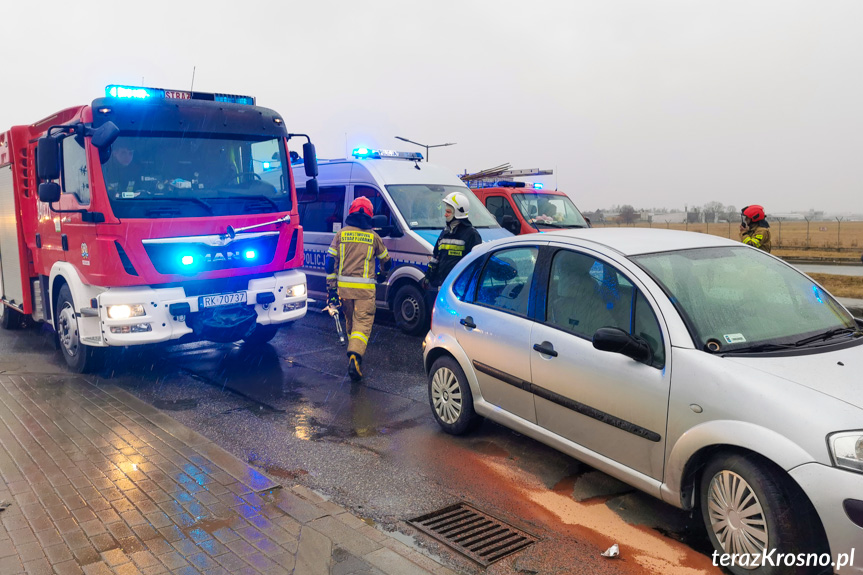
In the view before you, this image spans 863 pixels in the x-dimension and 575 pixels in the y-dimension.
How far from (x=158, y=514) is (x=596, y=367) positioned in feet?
8.98

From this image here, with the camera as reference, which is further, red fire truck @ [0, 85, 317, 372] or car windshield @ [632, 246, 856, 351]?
red fire truck @ [0, 85, 317, 372]

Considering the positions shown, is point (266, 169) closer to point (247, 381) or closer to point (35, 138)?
point (247, 381)

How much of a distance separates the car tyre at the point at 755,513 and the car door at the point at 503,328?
1434 mm

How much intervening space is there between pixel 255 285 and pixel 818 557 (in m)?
5.95

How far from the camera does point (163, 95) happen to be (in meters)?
7.48

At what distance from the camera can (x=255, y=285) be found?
7625mm

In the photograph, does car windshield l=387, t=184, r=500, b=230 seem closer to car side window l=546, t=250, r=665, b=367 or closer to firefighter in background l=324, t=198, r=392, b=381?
firefighter in background l=324, t=198, r=392, b=381

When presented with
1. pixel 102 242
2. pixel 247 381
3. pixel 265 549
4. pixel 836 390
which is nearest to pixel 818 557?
pixel 836 390

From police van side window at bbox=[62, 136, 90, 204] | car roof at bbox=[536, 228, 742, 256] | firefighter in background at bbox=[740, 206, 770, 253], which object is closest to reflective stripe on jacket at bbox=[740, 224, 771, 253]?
firefighter in background at bbox=[740, 206, 770, 253]

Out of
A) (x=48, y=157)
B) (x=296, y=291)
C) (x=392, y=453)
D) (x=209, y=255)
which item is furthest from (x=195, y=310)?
(x=392, y=453)

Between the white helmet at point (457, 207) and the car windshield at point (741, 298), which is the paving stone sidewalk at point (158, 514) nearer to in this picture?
the car windshield at point (741, 298)

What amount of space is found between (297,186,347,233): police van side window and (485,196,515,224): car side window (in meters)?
3.85

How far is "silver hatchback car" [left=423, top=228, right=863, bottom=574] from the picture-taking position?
312cm

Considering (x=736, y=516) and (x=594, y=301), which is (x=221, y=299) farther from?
(x=736, y=516)
